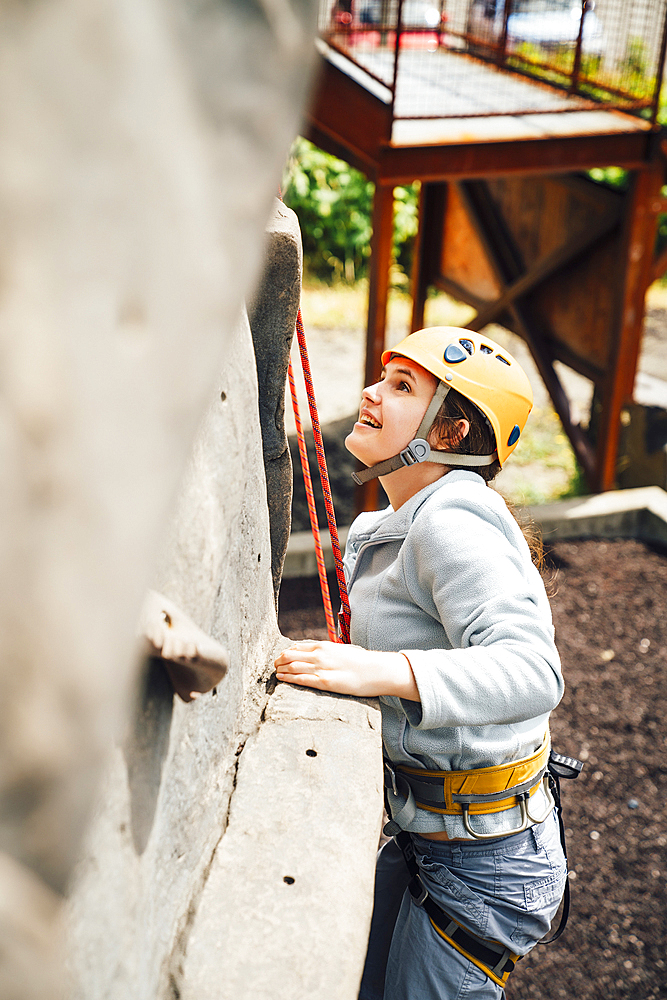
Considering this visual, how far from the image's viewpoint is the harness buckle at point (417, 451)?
64.9 inches

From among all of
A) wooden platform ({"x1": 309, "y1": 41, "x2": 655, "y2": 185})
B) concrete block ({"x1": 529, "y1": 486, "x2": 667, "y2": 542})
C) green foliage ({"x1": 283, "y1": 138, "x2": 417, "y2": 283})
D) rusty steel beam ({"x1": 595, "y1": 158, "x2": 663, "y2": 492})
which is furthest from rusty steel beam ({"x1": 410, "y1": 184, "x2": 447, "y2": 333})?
green foliage ({"x1": 283, "y1": 138, "x2": 417, "y2": 283})

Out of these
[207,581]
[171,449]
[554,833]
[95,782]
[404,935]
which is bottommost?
[404,935]

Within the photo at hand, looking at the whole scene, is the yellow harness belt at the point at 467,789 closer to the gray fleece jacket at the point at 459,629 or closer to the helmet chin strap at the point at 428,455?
the gray fleece jacket at the point at 459,629

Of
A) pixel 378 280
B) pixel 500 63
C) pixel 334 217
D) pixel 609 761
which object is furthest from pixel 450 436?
pixel 334 217

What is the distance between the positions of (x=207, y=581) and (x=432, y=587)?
0.47 metres

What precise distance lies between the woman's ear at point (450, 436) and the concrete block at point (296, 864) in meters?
0.49

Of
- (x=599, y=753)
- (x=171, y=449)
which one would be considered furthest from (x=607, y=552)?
(x=171, y=449)

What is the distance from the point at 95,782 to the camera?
19.3 inches

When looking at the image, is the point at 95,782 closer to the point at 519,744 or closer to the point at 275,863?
the point at 275,863

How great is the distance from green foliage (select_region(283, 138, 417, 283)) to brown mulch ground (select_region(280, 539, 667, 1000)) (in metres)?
5.75

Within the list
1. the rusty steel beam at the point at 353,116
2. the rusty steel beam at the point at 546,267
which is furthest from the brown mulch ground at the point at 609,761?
the rusty steel beam at the point at 353,116

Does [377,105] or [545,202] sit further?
[545,202]

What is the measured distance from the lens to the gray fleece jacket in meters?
1.40

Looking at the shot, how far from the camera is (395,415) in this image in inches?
66.1
